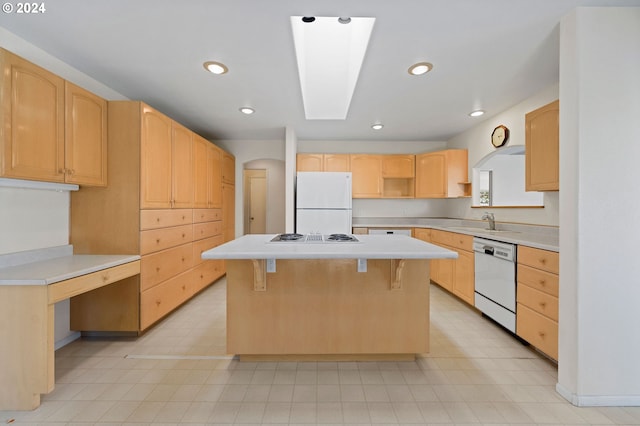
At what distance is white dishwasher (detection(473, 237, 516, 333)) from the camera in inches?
98.2

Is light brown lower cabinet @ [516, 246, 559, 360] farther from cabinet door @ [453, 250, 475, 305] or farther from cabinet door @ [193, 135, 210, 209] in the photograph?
cabinet door @ [193, 135, 210, 209]

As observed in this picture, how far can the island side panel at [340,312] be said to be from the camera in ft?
6.82

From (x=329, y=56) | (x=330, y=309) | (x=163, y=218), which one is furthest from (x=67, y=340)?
(x=329, y=56)

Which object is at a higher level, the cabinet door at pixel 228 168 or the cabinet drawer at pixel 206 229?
the cabinet door at pixel 228 168

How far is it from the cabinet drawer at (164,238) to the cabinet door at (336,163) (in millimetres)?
2355

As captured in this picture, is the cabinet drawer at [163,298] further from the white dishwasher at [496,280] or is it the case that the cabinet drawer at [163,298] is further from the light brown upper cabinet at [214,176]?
the white dishwasher at [496,280]

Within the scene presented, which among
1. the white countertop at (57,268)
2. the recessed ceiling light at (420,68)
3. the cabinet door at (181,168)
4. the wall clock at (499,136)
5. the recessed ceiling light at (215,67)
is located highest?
the recessed ceiling light at (215,67)

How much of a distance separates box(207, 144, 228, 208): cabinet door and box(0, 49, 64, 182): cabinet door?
1875 millimetres

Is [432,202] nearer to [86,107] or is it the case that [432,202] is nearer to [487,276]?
[487,276]

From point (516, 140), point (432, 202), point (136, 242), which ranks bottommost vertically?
point (136, 242)

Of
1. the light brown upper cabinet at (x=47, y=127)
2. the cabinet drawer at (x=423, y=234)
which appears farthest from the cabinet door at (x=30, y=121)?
the cabinet drawer at (x=423, y=234)

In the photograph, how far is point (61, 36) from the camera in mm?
1961

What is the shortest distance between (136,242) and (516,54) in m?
Answer: 3.42

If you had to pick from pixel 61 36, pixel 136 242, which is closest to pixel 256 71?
pixel 61 36
